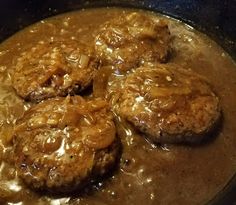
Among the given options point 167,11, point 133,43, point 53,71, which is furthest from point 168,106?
point 167,11

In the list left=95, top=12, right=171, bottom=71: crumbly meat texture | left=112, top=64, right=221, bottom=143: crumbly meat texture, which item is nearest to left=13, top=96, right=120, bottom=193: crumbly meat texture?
left=112, top=64, right=221, bottom=143: crumbly meat texture

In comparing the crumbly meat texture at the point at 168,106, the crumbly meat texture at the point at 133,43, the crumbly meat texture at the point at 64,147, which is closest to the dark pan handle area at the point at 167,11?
the crumbly meat texture at the point at 133,43

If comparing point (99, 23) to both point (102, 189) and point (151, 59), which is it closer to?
point (151, 59)

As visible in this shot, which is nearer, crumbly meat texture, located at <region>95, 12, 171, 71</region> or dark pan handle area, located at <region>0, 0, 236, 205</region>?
crumbly meat texture, located at <region>95, 12, 171, 71</region>

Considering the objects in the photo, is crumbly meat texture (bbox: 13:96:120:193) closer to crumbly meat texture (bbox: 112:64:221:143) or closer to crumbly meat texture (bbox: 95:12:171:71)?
crumbly meat texture (bbox: 112:64:221:143)

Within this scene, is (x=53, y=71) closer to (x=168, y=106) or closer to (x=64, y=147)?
(x=64, y=147)

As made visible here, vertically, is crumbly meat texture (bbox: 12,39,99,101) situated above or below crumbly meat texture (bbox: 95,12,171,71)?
below
